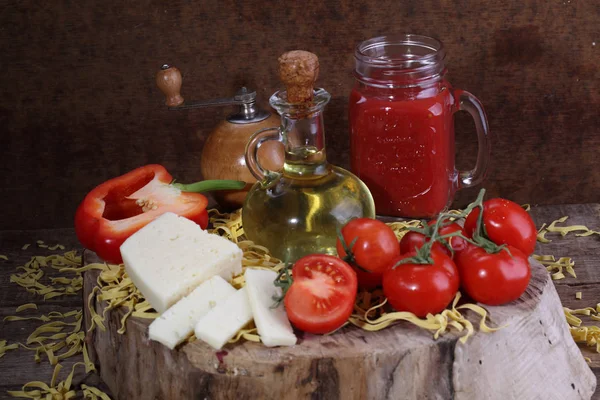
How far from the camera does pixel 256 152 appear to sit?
169 cm

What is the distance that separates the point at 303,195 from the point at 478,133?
540mm

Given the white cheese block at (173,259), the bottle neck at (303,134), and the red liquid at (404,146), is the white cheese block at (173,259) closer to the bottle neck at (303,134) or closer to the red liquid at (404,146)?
the bottle neck at (303,134)

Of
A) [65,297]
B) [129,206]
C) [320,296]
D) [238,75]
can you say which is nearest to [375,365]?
[320,296]

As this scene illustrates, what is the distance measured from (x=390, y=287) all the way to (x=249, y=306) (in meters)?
0.24

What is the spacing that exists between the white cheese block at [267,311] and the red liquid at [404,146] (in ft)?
1.55

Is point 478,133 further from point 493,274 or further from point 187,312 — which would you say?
point 187,312

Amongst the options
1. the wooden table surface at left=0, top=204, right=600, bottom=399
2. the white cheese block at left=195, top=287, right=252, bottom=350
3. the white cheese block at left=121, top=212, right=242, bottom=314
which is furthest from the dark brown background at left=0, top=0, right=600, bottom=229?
the white cheese block at left=195, top=287, right=252, bottom=350

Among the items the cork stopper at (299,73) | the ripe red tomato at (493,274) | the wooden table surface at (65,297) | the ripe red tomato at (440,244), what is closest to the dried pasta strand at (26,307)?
the wooden table surface at (65,297)

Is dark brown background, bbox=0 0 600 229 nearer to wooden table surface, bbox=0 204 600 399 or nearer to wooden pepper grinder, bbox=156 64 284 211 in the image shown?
wooden table surface, bbox=0 204 600 399

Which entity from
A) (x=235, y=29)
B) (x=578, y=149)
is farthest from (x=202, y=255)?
(x=578, y=149)

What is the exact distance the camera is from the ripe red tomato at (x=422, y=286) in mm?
1296

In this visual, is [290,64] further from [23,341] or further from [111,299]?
[23,341]

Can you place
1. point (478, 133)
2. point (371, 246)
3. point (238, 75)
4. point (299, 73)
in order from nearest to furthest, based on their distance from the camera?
point (371, 246) < point (299, 73) < point (478, 133) < point (238, 75)

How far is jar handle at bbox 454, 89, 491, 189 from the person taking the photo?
5.98 feet
